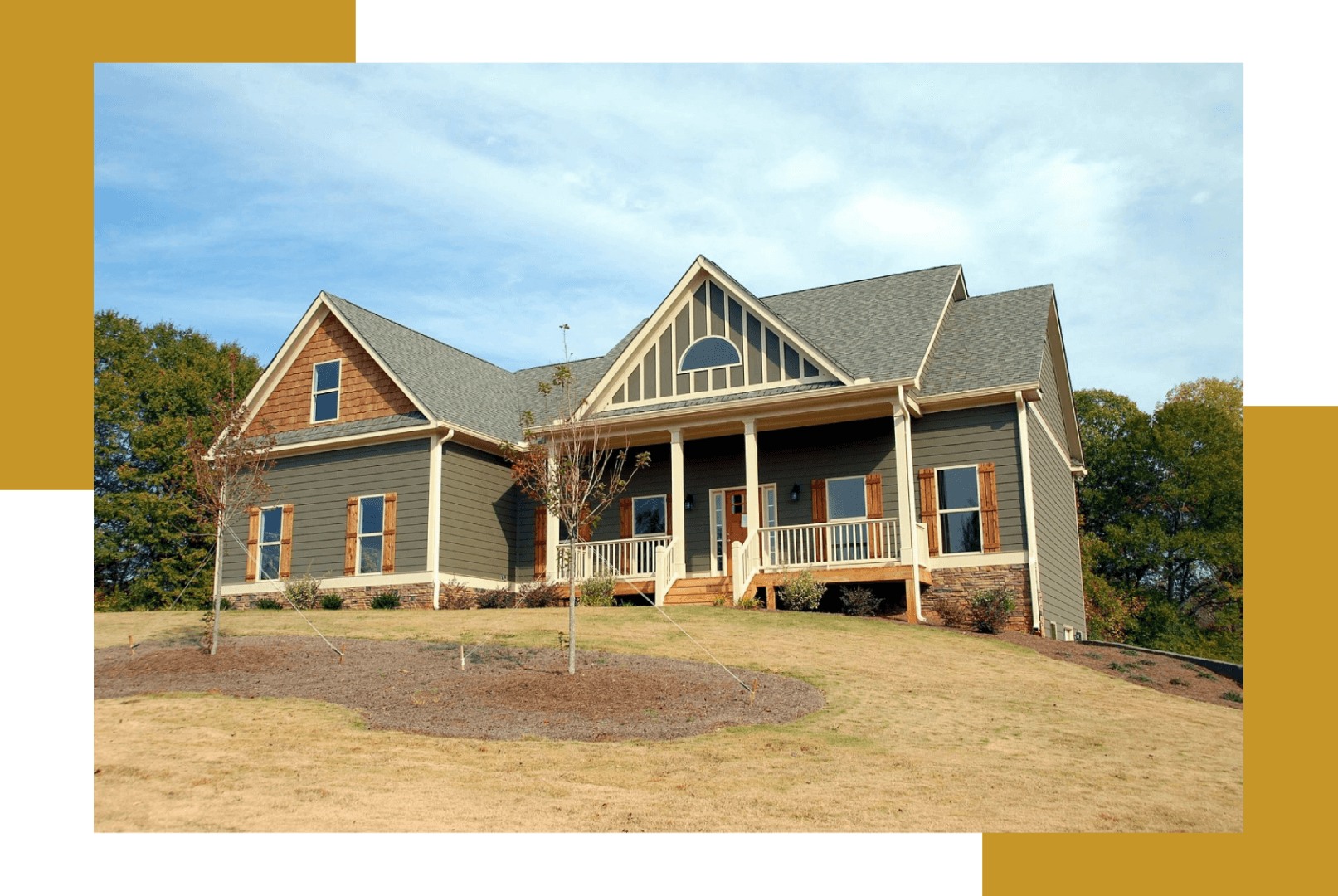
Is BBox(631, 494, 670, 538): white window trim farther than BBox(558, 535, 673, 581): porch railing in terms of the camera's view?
Yes

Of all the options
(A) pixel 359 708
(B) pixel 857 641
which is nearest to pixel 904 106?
(B) pixel 857 641

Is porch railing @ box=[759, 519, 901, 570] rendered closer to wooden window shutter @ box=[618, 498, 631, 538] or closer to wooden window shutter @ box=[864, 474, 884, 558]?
wooden window shutter @ box=[864, 474, 884, 558]

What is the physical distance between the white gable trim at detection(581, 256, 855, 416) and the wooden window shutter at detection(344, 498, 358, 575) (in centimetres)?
508

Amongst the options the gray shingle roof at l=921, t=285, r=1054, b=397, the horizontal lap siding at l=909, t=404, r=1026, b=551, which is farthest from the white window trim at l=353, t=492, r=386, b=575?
the gray shingle roof at l=921, t=285, r=1054, b=397

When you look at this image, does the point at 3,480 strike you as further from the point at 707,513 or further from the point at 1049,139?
the point at 707,513

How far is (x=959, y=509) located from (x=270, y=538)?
1326 cm

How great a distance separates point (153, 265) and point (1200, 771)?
12.5 meters

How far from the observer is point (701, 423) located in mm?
19609

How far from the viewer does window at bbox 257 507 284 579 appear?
72.1ft

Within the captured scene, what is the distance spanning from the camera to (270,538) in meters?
22.3

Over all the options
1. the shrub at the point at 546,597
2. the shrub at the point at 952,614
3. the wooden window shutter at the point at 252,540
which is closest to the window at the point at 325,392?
the wooden window shutter at the point at 252,540

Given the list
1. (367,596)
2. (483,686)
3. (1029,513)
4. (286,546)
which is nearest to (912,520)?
(1029,513)

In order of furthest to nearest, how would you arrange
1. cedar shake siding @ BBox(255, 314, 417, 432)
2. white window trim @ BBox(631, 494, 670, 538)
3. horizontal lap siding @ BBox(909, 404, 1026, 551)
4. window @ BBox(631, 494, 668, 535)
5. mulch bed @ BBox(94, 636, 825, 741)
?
cedar shake siding @ BBox(255, 314, 417, 432) < window @ BBox(631, 494, 668, 535) < white window trim @ BBox(631, 494, 670, 538) < horizontal lap siding @ BBox(909, 404, 1026, 551) < mulch bed @ BBox(94, 636, 825, 741)

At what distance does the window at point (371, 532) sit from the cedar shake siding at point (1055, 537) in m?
11.7
